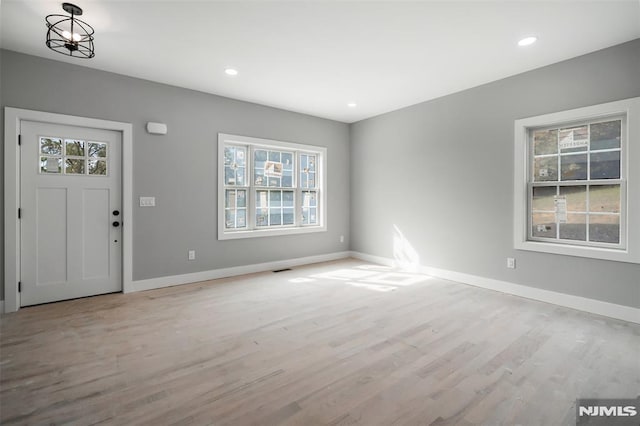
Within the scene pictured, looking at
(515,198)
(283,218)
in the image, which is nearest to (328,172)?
(283,218)

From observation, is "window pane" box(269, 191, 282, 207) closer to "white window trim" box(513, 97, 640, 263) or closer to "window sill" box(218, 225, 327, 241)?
"window sill" box(218, 225, 327, 241)

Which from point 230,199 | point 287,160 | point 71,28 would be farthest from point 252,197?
point 71,28

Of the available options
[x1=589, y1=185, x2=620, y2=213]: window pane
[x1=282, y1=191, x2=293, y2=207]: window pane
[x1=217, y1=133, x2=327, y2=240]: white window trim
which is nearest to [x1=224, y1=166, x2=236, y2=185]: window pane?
[x1=217, y1=133, x2=327, y2=240]: white window trim

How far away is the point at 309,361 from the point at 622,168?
12.4 feet

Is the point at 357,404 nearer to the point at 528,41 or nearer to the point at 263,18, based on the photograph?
the point at 263,18

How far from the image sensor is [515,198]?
3908 millimetres

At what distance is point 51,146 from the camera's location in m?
3.58

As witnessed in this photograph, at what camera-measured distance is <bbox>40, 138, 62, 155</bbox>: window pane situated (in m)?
3.54

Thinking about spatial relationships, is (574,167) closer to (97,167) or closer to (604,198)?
(604,198)

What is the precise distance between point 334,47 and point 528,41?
1992 millimetres

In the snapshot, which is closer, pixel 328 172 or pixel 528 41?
pixel 528 41

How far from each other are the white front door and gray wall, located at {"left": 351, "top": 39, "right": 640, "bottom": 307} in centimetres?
425


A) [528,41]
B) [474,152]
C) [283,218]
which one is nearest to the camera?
[528,41]

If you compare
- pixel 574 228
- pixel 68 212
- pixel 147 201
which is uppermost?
pixel 147 201
